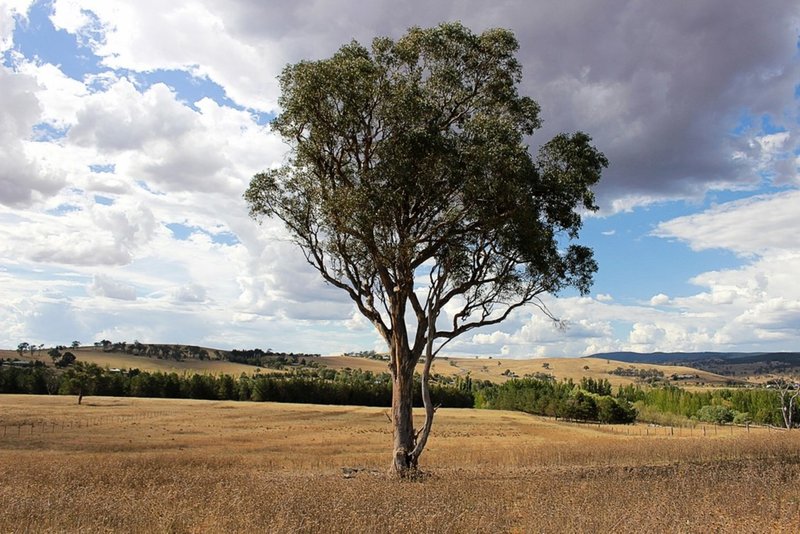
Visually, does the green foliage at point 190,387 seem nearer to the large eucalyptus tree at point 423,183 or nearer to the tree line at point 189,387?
the tree line at point 189,387

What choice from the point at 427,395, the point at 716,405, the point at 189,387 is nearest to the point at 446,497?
the point at 427,395

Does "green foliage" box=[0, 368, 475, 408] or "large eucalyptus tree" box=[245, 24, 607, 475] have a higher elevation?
"large eucalyptus tree" box=[245, 24, 607, 475]

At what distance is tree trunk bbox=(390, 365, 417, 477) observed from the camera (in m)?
24.3

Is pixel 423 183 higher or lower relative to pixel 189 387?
higher

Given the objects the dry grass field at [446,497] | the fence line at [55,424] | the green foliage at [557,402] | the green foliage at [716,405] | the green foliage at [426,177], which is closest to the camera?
the dry grass field at [446,497]

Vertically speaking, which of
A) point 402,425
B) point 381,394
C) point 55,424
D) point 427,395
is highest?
point 427,395

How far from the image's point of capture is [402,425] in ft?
81.4

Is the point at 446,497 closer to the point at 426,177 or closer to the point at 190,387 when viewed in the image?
the point at 426,177

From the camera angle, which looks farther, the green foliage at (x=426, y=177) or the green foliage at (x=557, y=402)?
the green foliage at (x=557, y=402)

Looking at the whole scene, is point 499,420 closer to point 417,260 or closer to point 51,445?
point 51,445

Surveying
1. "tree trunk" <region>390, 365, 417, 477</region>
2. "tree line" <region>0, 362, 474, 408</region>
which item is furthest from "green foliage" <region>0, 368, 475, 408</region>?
"tree trunk" <region>390, 365, 417, 477</region>

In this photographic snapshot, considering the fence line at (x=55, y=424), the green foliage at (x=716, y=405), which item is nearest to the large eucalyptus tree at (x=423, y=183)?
the fence line at (x=55, y=424)

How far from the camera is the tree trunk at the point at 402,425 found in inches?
957

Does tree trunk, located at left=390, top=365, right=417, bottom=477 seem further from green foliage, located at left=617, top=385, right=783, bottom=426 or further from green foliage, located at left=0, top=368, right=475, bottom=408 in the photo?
green foliage, located at left=617, top=385, right=783, bottom=426
